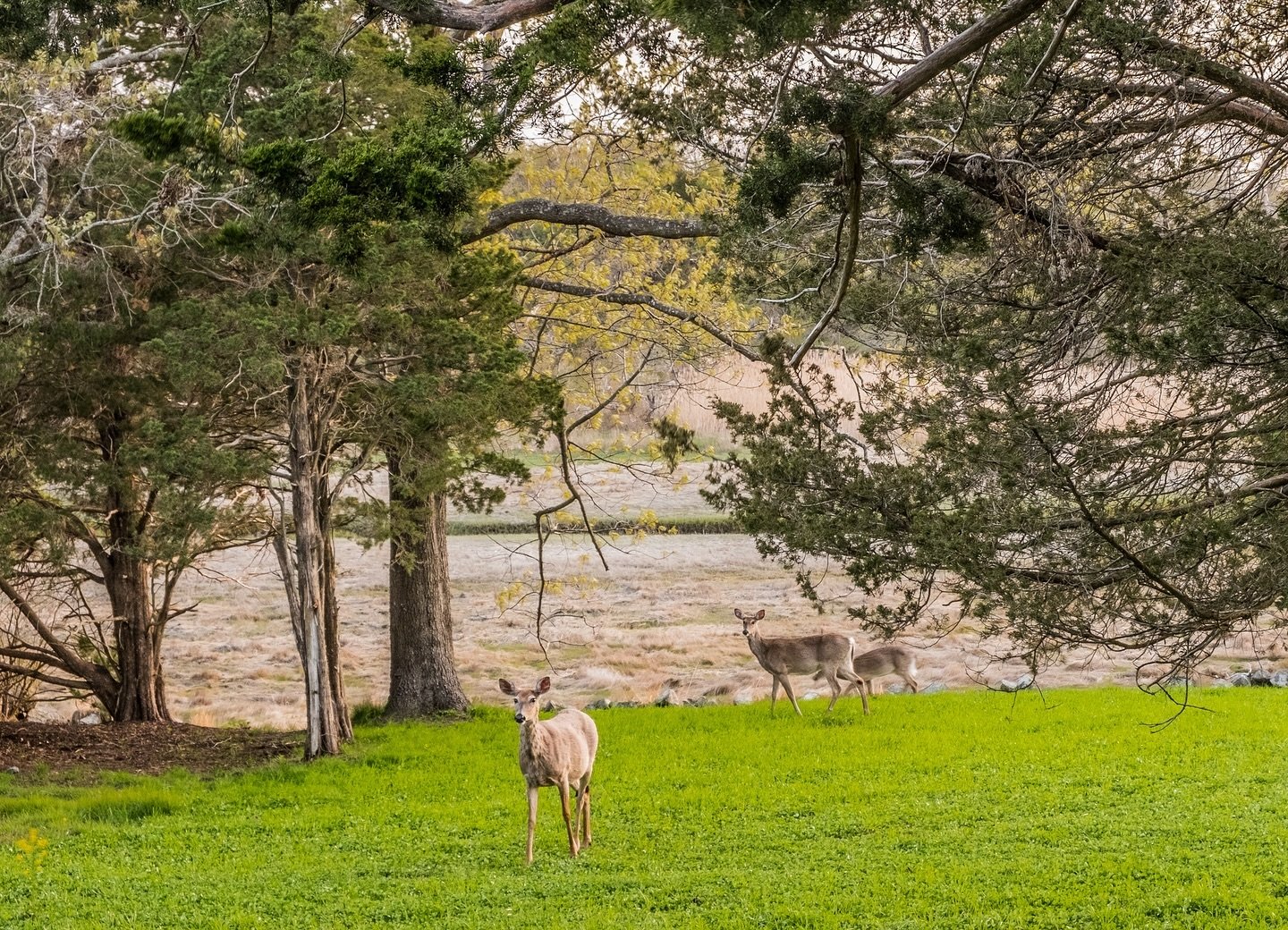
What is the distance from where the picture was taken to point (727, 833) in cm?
A: 1036

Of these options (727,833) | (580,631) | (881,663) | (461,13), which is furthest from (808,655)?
(580,631)

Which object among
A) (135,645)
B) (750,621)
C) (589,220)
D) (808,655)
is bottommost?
(808,655)

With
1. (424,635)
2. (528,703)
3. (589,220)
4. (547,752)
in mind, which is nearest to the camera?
(528,703)

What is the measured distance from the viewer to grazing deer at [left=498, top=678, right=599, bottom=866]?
9.12 metres

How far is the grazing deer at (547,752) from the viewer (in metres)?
9.12

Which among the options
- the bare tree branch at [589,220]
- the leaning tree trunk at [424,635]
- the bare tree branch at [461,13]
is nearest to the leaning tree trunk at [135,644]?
the leaning tree trunk at [424,635]

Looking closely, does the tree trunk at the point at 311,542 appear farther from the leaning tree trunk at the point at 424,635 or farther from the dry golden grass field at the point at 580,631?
the leaning tree trunk at the point at 424,635

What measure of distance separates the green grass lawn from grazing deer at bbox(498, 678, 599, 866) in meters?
0.46

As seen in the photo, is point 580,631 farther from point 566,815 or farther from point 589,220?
point 566,815

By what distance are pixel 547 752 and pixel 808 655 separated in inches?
302

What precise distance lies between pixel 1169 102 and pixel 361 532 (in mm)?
9429

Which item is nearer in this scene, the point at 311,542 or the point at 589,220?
the point at 589,220

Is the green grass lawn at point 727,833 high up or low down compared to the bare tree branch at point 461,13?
down

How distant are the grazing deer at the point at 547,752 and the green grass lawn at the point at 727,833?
46 centimetres
